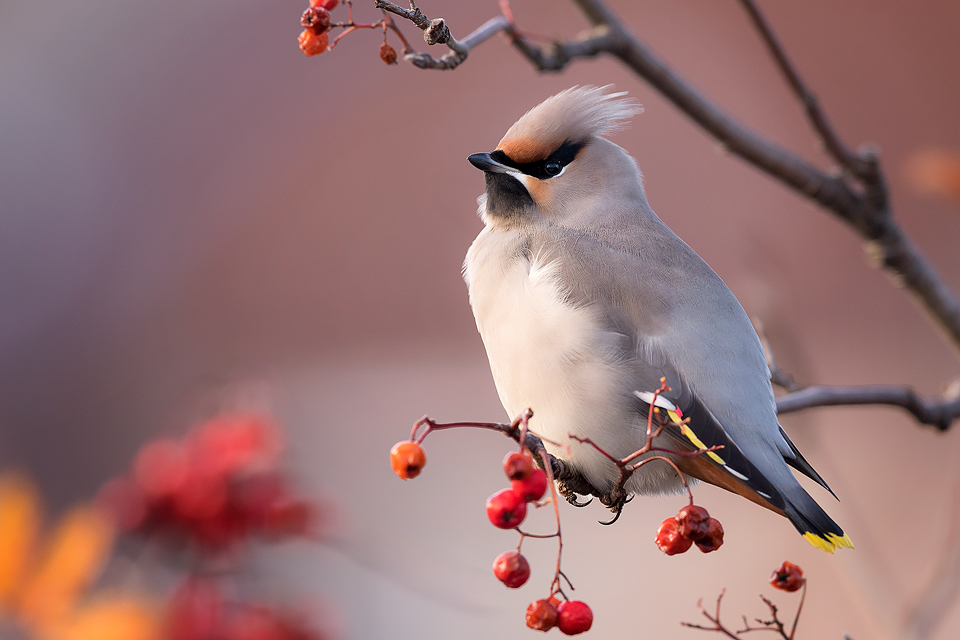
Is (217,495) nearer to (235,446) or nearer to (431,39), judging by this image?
(235,446)

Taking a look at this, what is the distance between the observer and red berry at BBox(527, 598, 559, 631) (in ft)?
3.76

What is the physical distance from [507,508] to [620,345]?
440 mm

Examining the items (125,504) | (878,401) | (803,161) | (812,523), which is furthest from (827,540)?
(125,504)

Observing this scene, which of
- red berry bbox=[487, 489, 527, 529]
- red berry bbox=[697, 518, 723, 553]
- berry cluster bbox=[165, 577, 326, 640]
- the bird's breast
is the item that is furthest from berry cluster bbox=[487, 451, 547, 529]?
berry cluster bbox=[165, 577, 326, 640]

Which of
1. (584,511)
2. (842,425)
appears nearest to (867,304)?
(842,425)

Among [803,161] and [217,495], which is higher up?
[217,495]

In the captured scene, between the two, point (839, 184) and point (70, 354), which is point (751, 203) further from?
point (70, 354)

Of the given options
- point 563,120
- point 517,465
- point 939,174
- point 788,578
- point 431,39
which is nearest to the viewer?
point 431,39

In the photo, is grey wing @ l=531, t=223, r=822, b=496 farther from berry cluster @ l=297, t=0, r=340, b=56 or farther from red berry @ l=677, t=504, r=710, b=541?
berry cluster @ l=297, t=0, r=340, b=56

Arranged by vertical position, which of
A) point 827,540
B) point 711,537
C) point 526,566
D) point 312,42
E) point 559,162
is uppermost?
point 312,42

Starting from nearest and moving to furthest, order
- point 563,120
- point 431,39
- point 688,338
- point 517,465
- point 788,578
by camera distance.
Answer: point 431,39 < point 517,465 < point 788,578 < point 688,338 < point 563,120

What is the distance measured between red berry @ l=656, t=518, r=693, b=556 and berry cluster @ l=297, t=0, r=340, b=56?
82 cm

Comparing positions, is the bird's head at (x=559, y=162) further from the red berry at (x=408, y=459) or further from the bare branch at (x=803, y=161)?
the red berry at (x=408, y=459)

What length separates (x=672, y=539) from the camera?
119 centimetres
